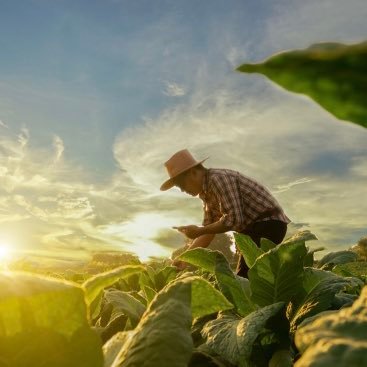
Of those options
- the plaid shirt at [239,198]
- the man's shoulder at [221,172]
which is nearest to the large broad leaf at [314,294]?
the plaid shirt at [239,198]

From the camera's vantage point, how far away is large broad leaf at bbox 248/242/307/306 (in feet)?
5.30

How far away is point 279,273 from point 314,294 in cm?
14

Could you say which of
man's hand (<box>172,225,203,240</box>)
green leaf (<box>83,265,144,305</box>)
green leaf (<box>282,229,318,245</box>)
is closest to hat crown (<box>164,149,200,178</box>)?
man's hand (<box>172,225,203,240</box>)

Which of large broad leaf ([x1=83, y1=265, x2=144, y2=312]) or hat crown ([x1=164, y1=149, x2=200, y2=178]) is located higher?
hat crown ([x1=164, y1=149, x2=200, y2=178])

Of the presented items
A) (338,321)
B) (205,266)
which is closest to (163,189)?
(205,266)

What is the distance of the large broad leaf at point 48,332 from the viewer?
832 mm

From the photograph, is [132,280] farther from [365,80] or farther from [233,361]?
[365,80]

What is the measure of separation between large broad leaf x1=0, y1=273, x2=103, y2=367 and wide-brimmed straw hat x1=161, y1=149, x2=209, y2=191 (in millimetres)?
6536

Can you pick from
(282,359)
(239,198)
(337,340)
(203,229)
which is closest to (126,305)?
→ (282,359)

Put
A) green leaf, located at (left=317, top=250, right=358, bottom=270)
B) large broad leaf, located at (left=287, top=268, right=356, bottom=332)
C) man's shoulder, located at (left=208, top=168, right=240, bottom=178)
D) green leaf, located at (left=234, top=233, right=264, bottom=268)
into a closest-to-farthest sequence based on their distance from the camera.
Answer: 1. large broad leaf, located at (left=287, top=268, right=356, bottom=332)
2. green leaf, located at (left=234, top=233, right=264, bottom=268)
3. green leaf, located at (left=317, top=250, right=358, bottom=270)
4. man's shoulder, located at (left=208, top=168, right=240, bottom=178)

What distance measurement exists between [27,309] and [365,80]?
598mm

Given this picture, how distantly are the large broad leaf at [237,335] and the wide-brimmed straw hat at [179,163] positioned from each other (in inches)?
235

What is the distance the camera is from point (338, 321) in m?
0.65

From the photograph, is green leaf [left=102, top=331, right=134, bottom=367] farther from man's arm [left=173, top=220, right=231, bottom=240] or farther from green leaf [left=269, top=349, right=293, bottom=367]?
man's arm [left=173, top=220, right=231, bottom=240]
